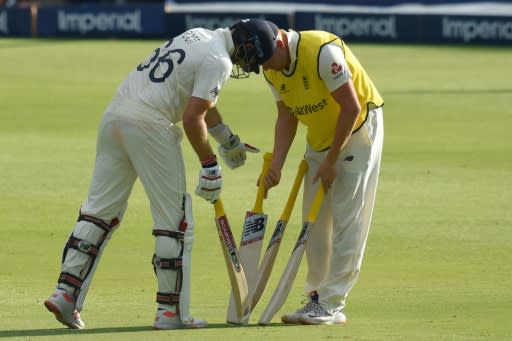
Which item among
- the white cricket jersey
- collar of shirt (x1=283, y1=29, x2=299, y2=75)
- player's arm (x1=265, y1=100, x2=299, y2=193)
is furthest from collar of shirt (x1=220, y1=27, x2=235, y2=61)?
player's arm (x1=265, y1=100, x2=299, y2=193)

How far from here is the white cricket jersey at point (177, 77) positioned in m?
7.23

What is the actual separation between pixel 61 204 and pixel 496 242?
13.4 ft

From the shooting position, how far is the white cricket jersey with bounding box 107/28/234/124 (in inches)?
285

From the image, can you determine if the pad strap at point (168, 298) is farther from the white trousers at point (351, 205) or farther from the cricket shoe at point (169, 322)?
the white trousers at point (351, 205)

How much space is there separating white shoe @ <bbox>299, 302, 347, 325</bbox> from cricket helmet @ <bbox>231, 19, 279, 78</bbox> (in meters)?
1.51

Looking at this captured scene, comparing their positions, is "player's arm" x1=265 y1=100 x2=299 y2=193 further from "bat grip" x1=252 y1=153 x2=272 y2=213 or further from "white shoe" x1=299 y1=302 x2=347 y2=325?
"white shoe" x1=299 y1=302 x2=347 y2=325

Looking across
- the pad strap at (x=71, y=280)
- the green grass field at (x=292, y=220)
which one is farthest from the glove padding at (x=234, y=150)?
the pad strap at (x=71, y=280)

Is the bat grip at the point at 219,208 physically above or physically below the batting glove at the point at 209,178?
below

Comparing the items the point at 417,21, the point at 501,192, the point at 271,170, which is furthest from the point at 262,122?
the point at 417,21

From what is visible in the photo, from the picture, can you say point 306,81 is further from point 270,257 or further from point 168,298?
point 168,298

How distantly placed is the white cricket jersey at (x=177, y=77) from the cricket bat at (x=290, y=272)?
102 centimetres

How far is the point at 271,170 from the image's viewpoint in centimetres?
812

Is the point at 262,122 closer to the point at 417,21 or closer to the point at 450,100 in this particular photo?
the point at 450,100

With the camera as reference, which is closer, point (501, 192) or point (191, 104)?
point (191, 104)
